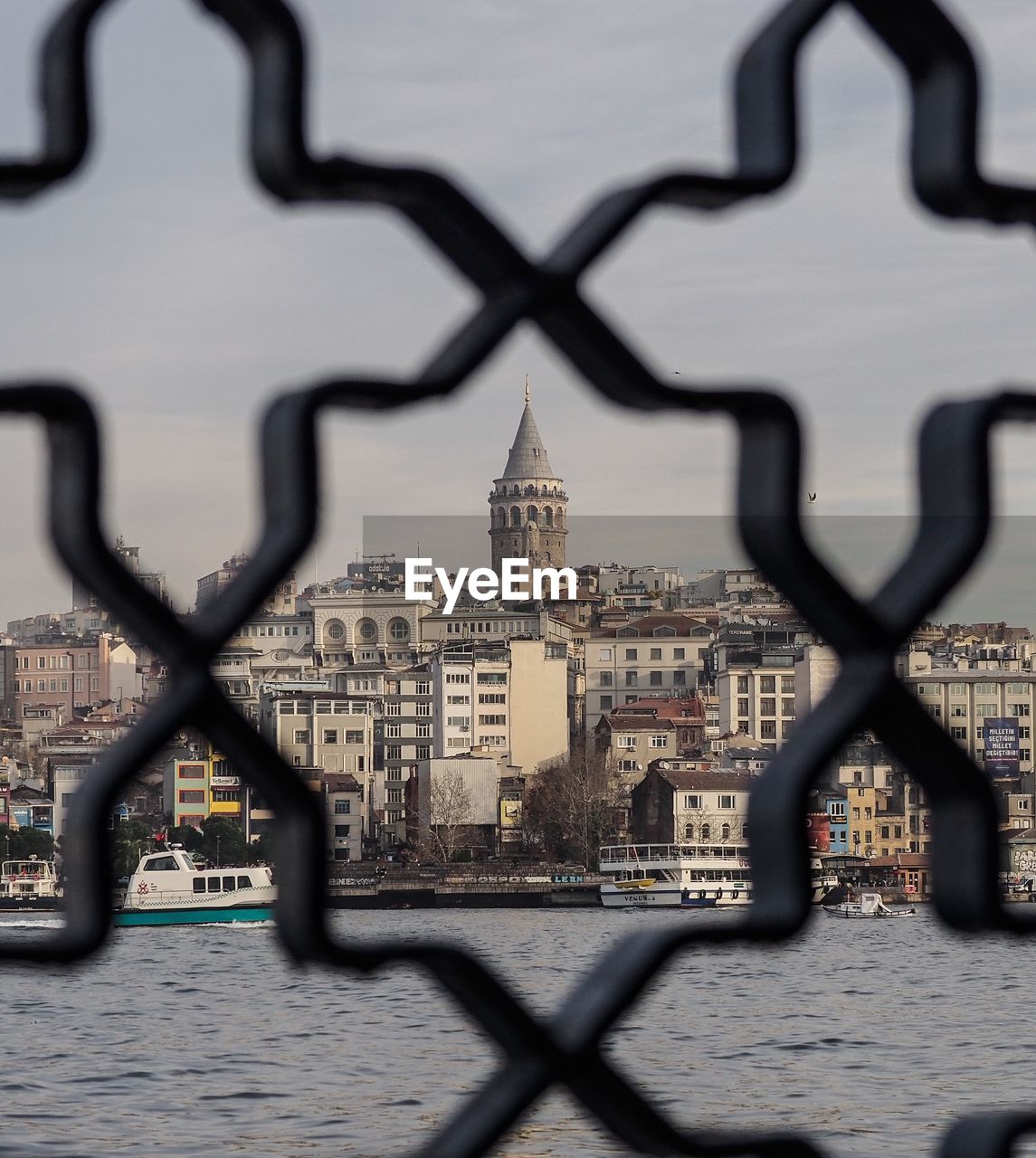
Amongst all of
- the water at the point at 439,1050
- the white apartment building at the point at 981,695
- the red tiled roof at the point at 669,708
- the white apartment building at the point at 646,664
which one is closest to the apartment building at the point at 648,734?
the red tiled roof at the point at 669,708

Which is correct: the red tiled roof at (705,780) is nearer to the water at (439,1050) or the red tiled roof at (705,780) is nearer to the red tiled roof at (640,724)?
the red tiled roof at (640,724)

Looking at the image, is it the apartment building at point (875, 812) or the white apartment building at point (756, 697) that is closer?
the apartment building at point (875, 812)

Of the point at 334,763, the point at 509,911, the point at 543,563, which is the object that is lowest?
the point at 509,911

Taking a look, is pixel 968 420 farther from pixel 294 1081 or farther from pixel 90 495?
pixel 294 1081

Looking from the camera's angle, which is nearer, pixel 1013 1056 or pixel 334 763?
pixel 1013 1056

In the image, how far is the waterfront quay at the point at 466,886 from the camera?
32.6 m

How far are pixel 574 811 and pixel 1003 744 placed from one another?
809 cm

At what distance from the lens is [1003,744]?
36500 mm

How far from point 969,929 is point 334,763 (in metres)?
36.9

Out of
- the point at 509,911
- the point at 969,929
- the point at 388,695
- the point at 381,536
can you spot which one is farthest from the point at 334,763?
the point at 969,929

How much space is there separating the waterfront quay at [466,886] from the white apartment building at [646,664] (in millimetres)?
7385

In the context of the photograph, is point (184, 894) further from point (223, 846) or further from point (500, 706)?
point (500, 706)

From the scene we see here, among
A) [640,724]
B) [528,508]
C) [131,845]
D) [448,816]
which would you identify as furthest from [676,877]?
[528,508]

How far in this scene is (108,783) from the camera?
1.33 ft
